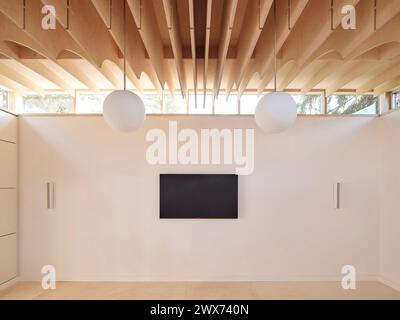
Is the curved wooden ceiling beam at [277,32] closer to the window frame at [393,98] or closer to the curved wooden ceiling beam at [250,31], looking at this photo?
the curved wooden ceiling beam at [250,31]

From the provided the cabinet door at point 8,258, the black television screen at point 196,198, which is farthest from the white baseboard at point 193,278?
the black television screen at point 196,198

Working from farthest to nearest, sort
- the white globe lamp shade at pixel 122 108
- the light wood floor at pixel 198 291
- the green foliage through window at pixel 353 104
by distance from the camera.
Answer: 1. the green foliage through window at pixel 353 104
2. the light wood floor at pixel 198 291
3. the white globe lamp shade at pixel 122 108

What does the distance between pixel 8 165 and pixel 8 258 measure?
138 cm

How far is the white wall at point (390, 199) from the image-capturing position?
13.5 ft

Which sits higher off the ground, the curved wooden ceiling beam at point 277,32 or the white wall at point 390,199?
the curved wooden ceiling beam at point 277,32

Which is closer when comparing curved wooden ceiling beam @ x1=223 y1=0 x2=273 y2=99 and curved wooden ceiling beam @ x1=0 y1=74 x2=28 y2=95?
curved wooden ceiling beam @ x1=223 y1=0 x2=273 y2=99

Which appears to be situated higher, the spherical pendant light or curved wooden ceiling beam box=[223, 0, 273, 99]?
curved wooden ceiling beam box=[223, 0, 273, 99]

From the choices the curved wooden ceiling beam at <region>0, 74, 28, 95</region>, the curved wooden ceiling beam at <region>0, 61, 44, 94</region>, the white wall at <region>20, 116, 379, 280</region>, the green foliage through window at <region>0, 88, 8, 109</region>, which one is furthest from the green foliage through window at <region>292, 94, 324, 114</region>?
the green foliage through window at <region>0, 88, 8, 109</region>

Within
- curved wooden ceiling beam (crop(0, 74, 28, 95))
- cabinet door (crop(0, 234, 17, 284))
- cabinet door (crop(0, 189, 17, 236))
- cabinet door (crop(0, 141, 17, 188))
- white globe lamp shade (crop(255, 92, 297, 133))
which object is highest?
curved wooden ceiling beam (crop(0, 74, 28, 95))

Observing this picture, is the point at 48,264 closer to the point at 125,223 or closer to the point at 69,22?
the point at 125,223

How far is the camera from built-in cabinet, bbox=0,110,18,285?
4.11m

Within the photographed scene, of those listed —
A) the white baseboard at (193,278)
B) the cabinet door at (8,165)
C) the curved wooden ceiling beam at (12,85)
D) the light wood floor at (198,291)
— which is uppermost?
the curved wooden ceiling beam at (12,85)

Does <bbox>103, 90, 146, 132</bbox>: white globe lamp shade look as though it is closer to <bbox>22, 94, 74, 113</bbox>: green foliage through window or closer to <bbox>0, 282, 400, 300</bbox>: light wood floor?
<bbox>0, 282, 400, 300</bbox>: light wood floor
